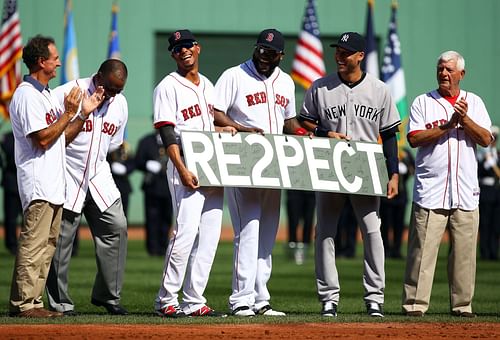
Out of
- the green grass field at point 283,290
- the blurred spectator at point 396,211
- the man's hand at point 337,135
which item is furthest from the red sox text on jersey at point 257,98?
the blurred spectator at point 396,211

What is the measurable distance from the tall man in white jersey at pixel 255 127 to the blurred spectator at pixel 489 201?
12185 mm

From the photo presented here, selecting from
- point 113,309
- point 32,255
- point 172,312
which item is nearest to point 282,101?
point 172,312

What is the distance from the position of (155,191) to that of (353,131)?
38.3 feet

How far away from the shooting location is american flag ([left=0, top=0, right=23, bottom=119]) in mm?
24016

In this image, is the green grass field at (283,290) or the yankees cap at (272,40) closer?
the yankees cap at (272,40)

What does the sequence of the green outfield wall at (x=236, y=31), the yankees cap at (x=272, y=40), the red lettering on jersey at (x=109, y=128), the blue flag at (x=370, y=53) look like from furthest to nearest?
the green outfield wall at (x=236, y=31) → the blue flag at (x=370, y=53) → the red lettering on jersey at (x=109, y=128) → the yankees cap at (x=272, y=40)

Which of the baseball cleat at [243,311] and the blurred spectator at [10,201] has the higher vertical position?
the blurred spectator at [10,201]

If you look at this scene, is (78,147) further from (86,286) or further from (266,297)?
(86,286)

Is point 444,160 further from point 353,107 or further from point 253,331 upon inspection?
point 253,331

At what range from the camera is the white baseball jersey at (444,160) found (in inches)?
447

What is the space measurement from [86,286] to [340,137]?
545 cm

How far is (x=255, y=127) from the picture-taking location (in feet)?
36.7

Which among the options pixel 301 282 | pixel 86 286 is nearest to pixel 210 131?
pixel 86 286

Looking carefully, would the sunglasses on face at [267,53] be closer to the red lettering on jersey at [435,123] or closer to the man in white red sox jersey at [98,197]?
the man in white red sox jersey at [98,197]
